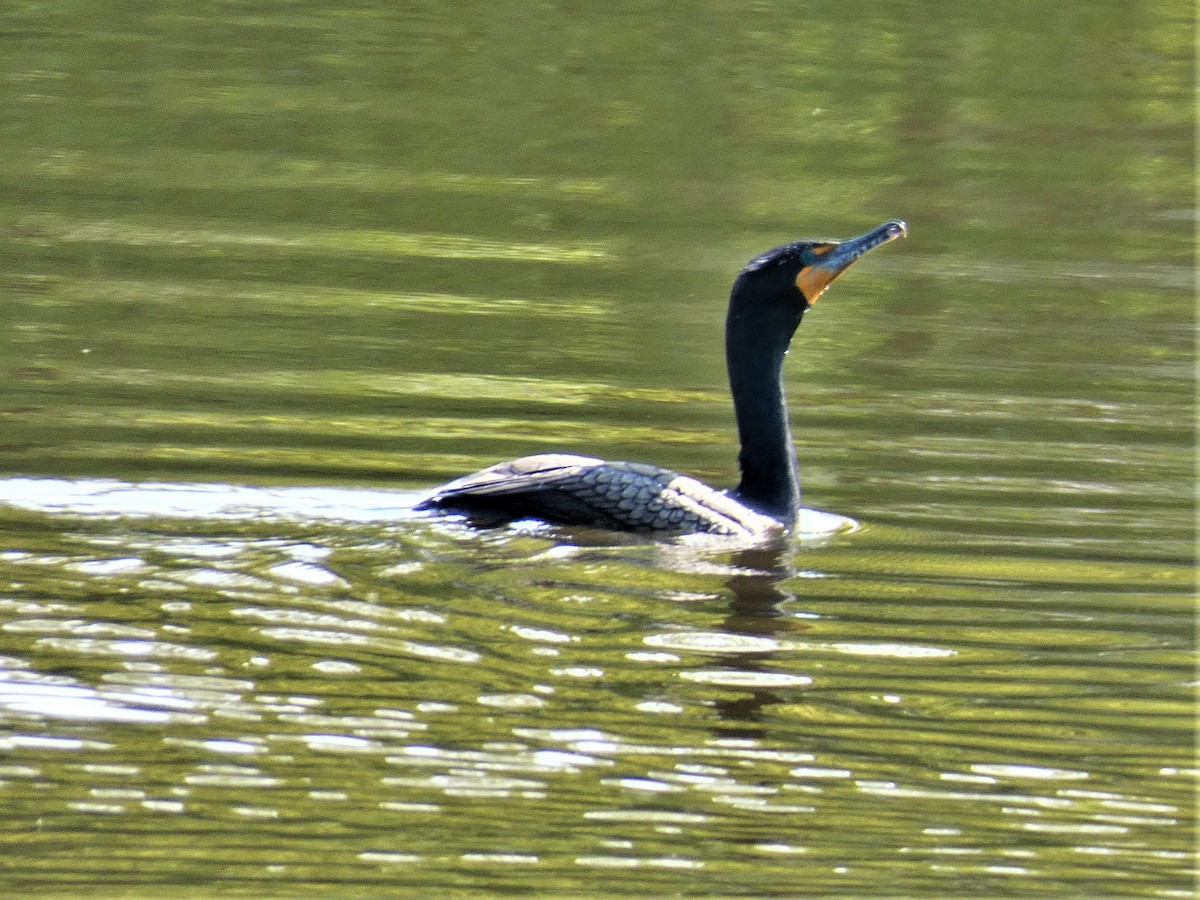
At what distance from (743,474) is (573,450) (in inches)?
45.3

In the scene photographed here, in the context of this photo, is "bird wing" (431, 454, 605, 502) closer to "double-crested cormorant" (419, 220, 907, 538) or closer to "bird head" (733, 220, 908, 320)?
"double-crested cormorant" (419, 220, 907, 538)

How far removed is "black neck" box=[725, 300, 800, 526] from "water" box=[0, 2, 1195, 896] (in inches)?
12.9

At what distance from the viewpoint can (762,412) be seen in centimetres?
884

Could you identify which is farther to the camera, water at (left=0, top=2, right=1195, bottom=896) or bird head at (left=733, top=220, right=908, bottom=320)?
bird head at (left=733, top=220, right=908, bottom=320)

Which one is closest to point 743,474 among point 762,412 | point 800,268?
point 762,412

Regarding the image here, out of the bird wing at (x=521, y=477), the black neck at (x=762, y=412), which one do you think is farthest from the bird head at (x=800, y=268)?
the bird wing at (x=521, y=477)

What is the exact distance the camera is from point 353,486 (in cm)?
877

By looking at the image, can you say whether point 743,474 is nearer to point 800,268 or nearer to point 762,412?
point 762,412

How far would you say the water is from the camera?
211 inches

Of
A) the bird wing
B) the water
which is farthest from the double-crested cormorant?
the water

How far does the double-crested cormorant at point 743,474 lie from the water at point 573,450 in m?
0.18

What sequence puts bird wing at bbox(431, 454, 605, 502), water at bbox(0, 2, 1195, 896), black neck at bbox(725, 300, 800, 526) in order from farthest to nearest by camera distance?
black neck at bbox(725, 300, 800, 526) → bird wing at bbox(431, 454, 605, 502) → water at bbox(0, 2, 1195, 896)

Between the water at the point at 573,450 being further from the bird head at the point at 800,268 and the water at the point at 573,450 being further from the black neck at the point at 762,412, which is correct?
the bird head at the point at 800,268

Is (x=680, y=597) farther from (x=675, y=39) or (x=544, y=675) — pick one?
(x=675, y=39)
